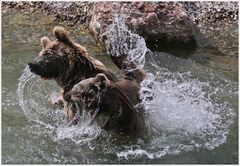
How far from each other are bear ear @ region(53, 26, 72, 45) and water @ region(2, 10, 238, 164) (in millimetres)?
921

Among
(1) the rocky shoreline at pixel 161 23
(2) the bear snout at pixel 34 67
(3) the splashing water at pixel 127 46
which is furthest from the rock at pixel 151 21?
(2) the bear snout at pixel 34 67

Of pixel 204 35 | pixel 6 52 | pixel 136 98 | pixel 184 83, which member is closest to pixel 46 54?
pixel 136 98

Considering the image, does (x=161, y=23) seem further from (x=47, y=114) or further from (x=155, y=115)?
(x=47, y=114)

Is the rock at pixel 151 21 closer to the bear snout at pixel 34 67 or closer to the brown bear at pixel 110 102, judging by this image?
the brown bear at pixel 110 102

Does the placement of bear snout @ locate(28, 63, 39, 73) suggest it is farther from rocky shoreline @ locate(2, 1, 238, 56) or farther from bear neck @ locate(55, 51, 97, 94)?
rocky shoreline @ locate(2, 1, 238, 56)

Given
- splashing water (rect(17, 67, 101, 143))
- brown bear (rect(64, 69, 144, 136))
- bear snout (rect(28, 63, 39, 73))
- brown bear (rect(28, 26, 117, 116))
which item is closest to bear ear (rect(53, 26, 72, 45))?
brown bear (rect(28, 26, 117, 116))

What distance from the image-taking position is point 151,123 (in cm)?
673

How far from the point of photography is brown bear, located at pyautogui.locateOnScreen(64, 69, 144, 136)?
225 inches

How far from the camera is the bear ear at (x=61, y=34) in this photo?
6.13 m

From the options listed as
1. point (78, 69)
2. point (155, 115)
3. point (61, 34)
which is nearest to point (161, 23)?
point (155, 115)

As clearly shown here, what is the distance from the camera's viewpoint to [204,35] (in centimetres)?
979

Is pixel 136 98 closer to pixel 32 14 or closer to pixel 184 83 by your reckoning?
pixel 184 83

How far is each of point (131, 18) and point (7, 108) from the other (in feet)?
9.71

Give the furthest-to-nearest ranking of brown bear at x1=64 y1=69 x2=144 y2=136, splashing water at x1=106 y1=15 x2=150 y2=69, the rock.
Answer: the rock → splashing water at x1=106 y1=15 x2=150 y2=69 → brown bear at x1=64 y1=69 x2=144 y2=136
